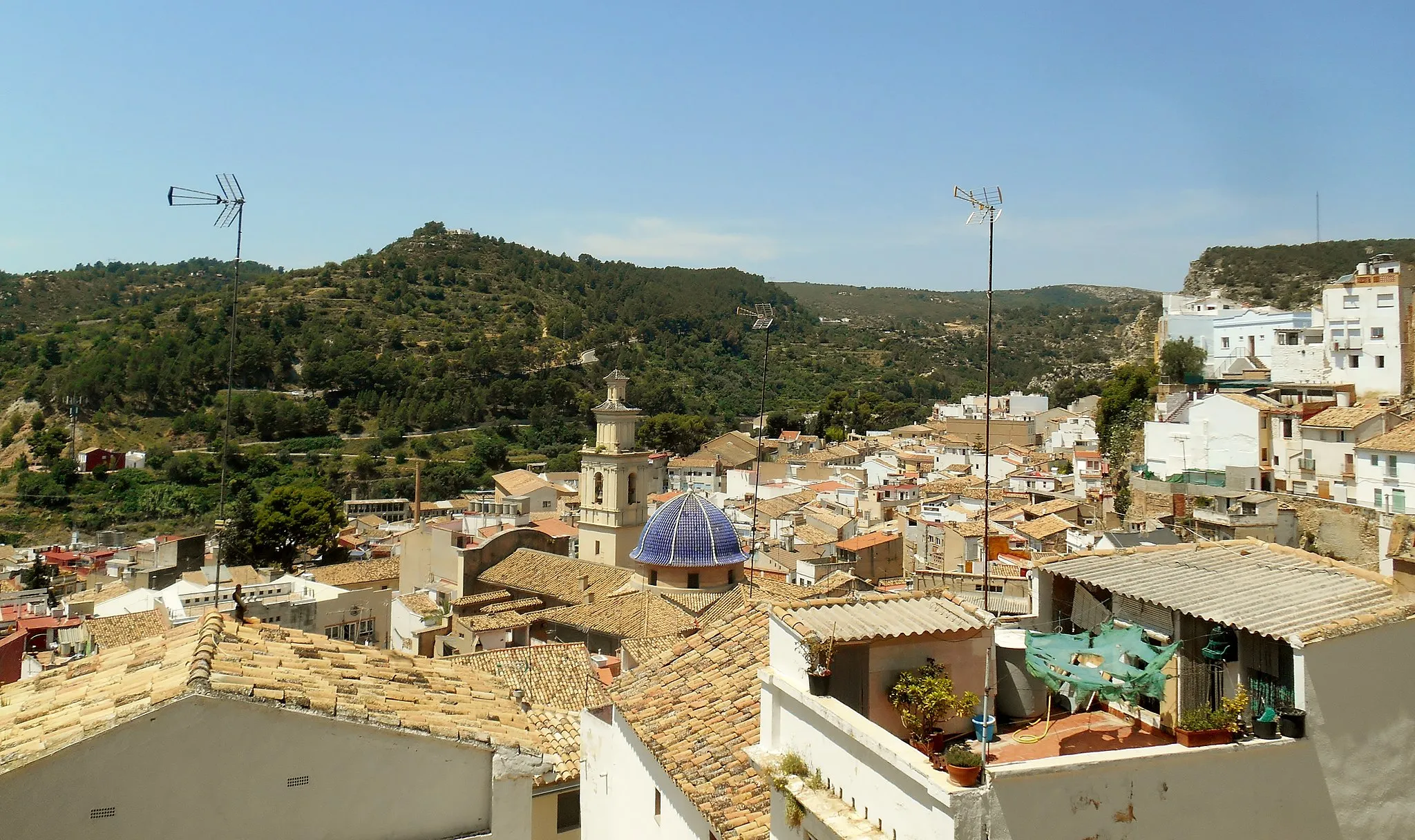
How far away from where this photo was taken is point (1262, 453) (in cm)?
2523

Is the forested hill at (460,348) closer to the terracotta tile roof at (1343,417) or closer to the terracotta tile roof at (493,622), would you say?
the terracotta tile roof at (493,622)

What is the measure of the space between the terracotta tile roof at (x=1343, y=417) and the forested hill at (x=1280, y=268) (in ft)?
113

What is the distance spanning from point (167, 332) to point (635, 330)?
4425 cm

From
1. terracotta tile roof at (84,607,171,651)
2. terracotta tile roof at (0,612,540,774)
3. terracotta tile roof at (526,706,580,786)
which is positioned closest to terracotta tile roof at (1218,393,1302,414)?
terracotta tile roof at (526,706,580,786)

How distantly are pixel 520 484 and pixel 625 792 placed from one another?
1510 inches

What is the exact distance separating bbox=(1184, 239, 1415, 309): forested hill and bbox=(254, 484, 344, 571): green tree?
49.4 meters

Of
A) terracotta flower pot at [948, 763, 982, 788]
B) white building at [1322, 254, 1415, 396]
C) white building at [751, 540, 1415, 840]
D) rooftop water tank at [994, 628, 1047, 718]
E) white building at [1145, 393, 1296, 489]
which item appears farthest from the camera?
white building at [1322, 254, 1415, 396]

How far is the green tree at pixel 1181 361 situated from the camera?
34.1m

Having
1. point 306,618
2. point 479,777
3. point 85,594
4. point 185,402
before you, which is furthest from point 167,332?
point 479,777

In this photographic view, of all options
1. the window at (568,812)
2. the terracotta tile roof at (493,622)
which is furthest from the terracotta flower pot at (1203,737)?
the terracotta tile roof at (493,622)

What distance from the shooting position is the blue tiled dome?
2162 centimetres

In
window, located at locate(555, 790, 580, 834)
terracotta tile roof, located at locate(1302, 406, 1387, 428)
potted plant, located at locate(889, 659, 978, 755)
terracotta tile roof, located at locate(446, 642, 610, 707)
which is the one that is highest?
terracotta tile roof, located at locate(1302, 406, 1387, 428)

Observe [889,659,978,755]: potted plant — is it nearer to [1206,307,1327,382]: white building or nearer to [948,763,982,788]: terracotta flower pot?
[948,763,982,788]: terracotta flower pot

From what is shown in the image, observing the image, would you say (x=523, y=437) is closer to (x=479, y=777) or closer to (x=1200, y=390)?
(x=1200, y=390)
